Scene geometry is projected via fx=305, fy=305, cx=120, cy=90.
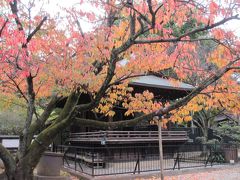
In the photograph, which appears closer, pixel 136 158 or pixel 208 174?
pixel 208 174

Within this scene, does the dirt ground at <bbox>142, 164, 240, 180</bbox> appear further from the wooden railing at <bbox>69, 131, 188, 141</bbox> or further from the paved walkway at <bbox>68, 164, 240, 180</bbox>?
the wooden railing at <bbox>69, 131, 188, 141</bbox>

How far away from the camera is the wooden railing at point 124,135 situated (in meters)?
17.3

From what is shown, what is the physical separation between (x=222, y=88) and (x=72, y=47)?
452cm

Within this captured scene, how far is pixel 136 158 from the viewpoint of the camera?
17359 mm

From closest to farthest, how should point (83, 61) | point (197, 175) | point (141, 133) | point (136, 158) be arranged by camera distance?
point (83, 61) < point (197, 175) < point (136, 158) < point (141, 133)

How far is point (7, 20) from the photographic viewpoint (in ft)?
23.1

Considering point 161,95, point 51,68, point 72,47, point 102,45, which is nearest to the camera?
point 102,45

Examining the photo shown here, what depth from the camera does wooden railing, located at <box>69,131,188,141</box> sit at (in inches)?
680

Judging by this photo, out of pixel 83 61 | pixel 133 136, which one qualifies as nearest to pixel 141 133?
pixel 133 136

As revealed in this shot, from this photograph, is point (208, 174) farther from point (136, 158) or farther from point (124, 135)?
point (124, 135)

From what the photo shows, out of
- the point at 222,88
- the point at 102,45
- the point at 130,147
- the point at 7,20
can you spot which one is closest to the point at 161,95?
the point at 130,147

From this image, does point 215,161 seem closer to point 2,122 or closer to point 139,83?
point 139,83

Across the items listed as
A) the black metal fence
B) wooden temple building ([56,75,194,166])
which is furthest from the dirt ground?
wooden temple building ([56,75,194,166])

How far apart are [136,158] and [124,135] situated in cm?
165
